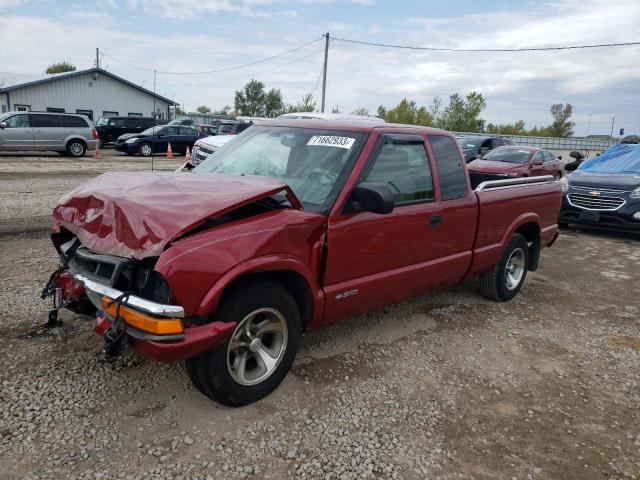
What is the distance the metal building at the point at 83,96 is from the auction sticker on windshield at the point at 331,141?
29.4 meters

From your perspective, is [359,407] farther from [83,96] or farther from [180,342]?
[83,96]

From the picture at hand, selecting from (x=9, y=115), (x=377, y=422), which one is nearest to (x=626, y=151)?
(x=377, y=422)

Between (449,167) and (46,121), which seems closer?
(449,167)

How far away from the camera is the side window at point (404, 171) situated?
12.1ft

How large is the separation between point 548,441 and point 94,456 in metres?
2.67

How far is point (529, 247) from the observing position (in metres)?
5.71

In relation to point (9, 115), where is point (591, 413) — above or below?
below

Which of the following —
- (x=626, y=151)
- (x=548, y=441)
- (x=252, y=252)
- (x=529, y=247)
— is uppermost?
(x=626, y=151)

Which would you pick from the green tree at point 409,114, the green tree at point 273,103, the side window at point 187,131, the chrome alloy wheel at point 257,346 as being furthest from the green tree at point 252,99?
the chrome alloy wheel at point 257,346

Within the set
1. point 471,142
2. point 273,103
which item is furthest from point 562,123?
point 471,142

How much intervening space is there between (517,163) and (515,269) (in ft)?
30.0

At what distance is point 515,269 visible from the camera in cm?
560

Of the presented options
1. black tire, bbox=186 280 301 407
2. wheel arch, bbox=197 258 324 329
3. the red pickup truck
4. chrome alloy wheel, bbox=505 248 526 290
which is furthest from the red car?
black tire, bbox=186 280 301 407

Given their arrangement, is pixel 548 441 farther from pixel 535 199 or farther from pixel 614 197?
pixel 614 197
